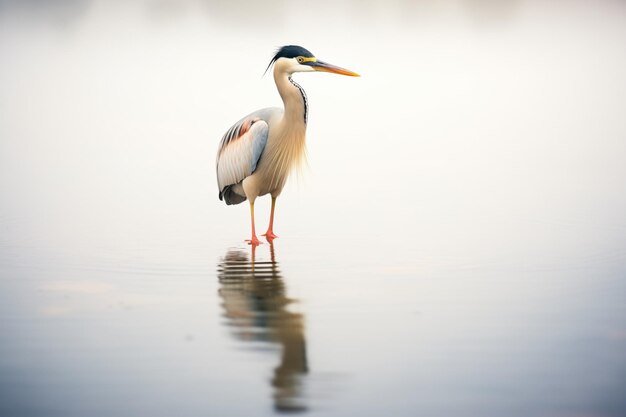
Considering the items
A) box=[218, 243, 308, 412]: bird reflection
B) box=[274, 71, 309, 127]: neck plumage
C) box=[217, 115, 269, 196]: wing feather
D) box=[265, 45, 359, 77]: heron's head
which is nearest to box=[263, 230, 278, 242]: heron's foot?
box=[217, 115, 269, 196]: wing feather

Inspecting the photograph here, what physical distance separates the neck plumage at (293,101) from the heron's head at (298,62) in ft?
0.33

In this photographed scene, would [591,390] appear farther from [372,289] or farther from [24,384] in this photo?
[24,384]

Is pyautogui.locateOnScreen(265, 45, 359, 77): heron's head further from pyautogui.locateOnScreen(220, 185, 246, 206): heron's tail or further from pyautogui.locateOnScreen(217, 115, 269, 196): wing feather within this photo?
pyautogui.locateOnScreen(220, 185, 246, 206): heron's tail

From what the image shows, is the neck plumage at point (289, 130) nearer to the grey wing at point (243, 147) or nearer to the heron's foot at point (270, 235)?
the grey wing at point (243, 147)

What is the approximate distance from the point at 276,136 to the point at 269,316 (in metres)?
3.02

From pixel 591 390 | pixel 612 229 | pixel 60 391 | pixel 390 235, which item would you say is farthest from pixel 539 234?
pixel 60 391

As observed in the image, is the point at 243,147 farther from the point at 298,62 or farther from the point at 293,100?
the point at 298,62

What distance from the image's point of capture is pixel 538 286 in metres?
4.99

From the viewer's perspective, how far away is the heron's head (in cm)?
688

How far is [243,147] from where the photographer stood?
7.01 m

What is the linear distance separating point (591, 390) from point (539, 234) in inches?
173

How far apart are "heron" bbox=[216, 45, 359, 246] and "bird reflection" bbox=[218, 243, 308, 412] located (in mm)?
1208

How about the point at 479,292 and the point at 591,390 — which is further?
the point at 479,292

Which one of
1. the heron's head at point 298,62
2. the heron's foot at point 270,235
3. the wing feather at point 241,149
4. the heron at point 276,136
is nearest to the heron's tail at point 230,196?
the wing feather at point 241,149
